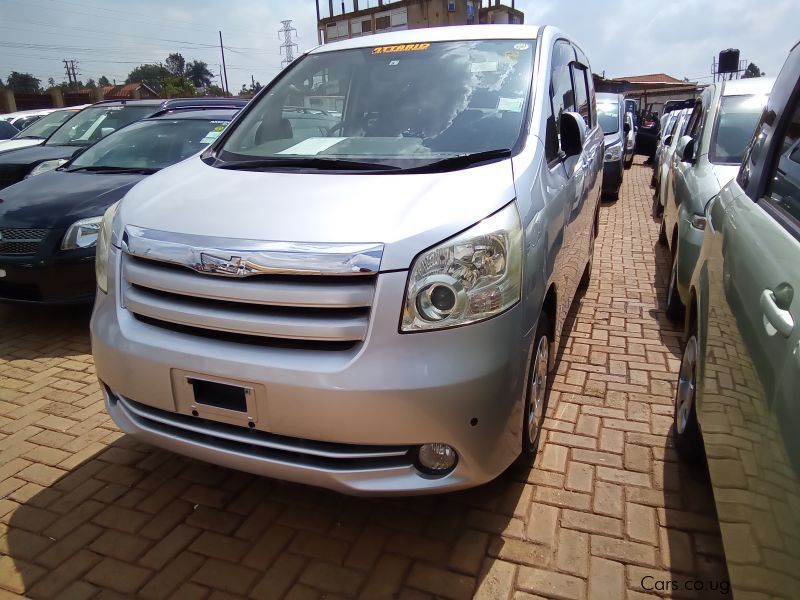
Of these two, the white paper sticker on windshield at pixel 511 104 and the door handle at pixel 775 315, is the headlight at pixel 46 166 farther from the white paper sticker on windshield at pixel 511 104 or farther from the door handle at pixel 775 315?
the door handle at pixel 775 315

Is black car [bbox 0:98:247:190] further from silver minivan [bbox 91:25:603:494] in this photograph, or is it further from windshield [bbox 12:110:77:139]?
silver minivan [bbox 91:25:603:494]

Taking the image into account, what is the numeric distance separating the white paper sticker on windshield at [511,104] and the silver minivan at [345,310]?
0.17 ft

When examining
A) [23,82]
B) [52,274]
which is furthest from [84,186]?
[23,82]

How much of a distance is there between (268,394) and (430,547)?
36.5 inches

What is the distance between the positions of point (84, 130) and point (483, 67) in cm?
715

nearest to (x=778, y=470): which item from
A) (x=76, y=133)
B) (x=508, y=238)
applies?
(x=508, y=238)

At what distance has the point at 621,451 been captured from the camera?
2926 millimetres

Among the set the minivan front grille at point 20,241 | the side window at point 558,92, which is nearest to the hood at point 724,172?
the side window at point 558,92

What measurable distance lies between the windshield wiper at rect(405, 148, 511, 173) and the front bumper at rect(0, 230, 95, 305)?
10.1ft

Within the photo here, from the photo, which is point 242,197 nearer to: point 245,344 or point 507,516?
point 245,344

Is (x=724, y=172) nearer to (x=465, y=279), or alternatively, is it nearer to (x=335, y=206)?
(x=465, y=279)

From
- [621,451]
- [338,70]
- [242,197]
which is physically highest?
[338,70]

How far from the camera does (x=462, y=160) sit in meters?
2.47

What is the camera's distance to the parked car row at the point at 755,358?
50.1 inches
